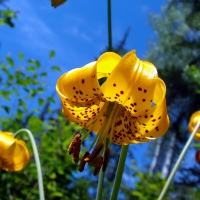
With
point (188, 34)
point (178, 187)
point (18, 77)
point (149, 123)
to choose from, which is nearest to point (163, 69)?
point (188, 34)

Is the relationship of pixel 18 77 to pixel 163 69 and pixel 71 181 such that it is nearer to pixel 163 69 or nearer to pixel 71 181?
pixel 71 181

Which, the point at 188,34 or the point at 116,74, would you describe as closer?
the point at 116,74

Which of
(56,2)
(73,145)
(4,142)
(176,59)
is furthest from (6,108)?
(176,59)

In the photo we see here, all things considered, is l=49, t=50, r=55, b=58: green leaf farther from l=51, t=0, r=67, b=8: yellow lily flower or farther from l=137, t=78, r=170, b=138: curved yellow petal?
l=137, t=78, r=170, b=138: curved yellow petal

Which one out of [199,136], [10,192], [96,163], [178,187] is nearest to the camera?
[96,163]

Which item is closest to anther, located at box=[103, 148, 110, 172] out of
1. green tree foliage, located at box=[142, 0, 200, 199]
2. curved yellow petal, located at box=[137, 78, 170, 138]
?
curved yellow petal, located at box=[137, 78, 170, 138]

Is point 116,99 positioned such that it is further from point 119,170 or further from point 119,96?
point 119,170

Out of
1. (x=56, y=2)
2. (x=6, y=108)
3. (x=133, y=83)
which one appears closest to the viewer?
(x=133, y=83)
